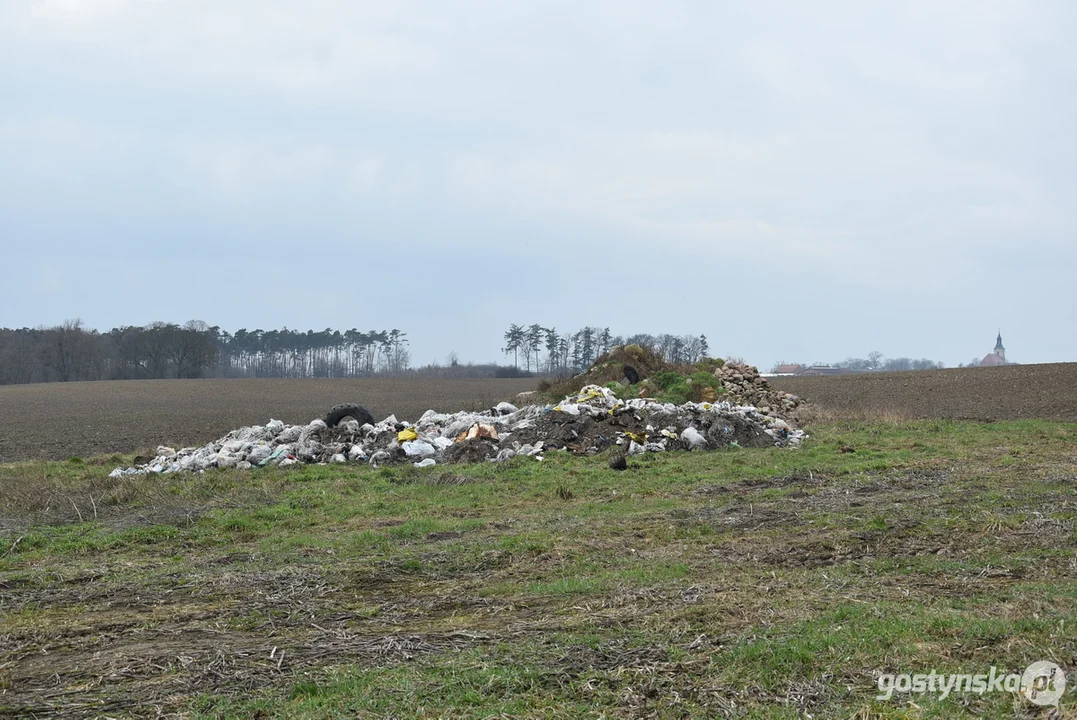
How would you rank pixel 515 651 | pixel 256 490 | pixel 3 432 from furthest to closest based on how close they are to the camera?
pixel 3 432 < pixel 256 490 < pixel 515 651

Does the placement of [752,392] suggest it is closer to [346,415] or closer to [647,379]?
[647,379]

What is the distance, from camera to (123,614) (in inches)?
236

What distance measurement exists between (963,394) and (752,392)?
46.9 ft

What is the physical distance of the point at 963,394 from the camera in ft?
113

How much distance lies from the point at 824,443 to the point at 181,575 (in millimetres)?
13212

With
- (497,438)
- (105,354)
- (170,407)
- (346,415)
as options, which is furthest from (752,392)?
(105,354)

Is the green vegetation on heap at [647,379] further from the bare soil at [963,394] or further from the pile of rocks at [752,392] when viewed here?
the bare soil at [963,394]

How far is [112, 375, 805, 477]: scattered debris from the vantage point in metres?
16.0

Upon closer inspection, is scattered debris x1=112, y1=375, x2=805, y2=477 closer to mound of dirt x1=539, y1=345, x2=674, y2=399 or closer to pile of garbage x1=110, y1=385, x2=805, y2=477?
pile of garbage x1=110, y1=385, x2=805, y2=477

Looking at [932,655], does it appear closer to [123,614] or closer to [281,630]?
[281,630]

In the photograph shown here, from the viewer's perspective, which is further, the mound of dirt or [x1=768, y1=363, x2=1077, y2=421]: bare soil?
the mound of dirt

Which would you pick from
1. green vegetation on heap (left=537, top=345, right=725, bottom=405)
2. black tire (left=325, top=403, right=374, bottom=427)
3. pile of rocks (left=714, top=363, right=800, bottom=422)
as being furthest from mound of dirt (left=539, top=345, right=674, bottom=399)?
black tire (left=325, top=403, right=374, bottom=427)

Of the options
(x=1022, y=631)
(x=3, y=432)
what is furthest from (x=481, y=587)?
(x=3, y=432)

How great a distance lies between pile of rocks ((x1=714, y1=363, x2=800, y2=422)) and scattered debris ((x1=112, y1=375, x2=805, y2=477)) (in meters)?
6.03
